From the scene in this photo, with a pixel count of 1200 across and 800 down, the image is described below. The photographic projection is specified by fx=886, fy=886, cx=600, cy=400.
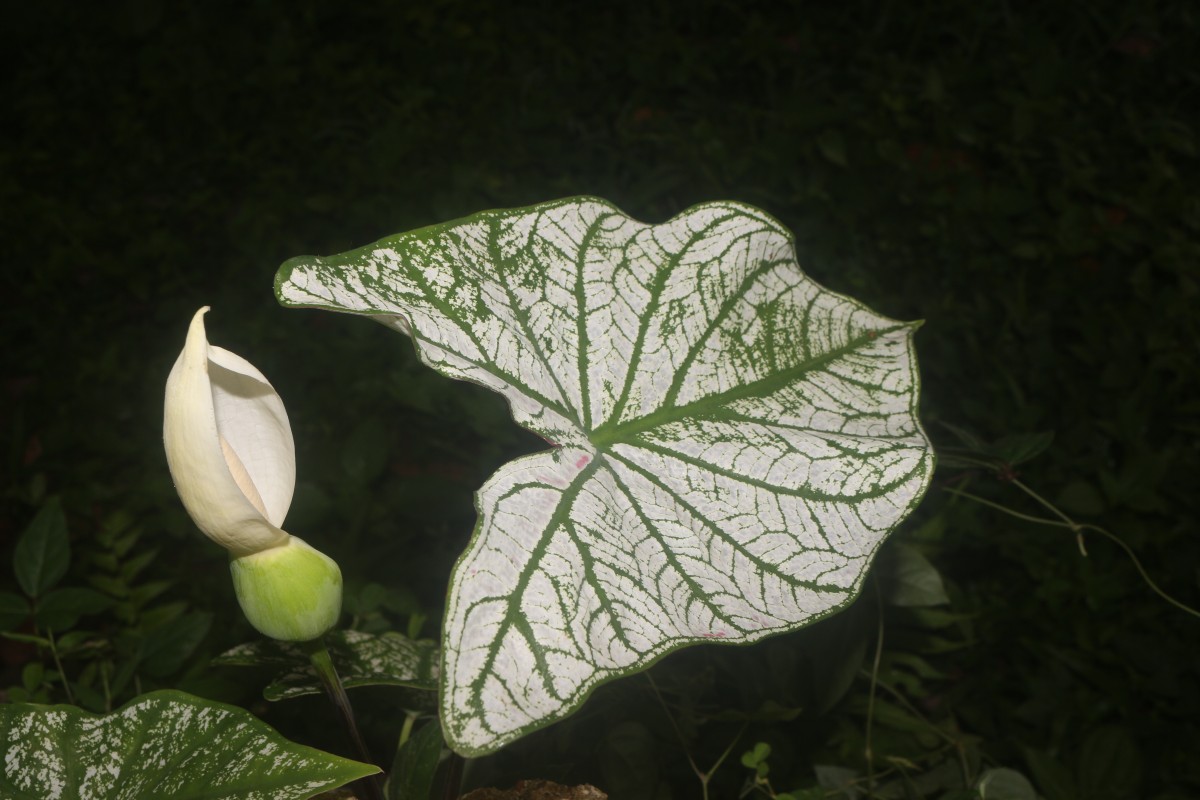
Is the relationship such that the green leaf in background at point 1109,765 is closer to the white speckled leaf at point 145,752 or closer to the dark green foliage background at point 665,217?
the dark green foliage background at point 665,217

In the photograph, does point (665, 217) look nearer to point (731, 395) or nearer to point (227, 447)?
point (731, 395)

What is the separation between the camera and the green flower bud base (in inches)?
19.1

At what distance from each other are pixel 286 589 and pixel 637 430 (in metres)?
0.23

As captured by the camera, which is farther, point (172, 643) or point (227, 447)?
point (172, 643)

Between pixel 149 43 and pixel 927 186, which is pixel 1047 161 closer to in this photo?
pixel 927 186

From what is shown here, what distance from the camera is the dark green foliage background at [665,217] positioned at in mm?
1040

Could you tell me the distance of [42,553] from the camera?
78 cm

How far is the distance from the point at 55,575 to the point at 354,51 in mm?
1706

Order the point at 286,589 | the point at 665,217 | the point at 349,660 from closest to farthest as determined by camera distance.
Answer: the point at 286,589, the point at 349,660, the point at 665,217

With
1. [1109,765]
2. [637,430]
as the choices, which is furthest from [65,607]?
[1109,765]

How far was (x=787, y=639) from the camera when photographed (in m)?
0.92

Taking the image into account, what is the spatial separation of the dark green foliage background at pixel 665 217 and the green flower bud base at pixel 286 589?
0.29 m

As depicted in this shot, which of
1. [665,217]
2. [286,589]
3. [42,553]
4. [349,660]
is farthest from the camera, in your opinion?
[665,217]

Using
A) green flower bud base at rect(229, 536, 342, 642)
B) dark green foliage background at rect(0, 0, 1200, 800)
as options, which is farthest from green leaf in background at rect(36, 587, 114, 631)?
green flower bud base at rect(229, 536, 342, 642)
